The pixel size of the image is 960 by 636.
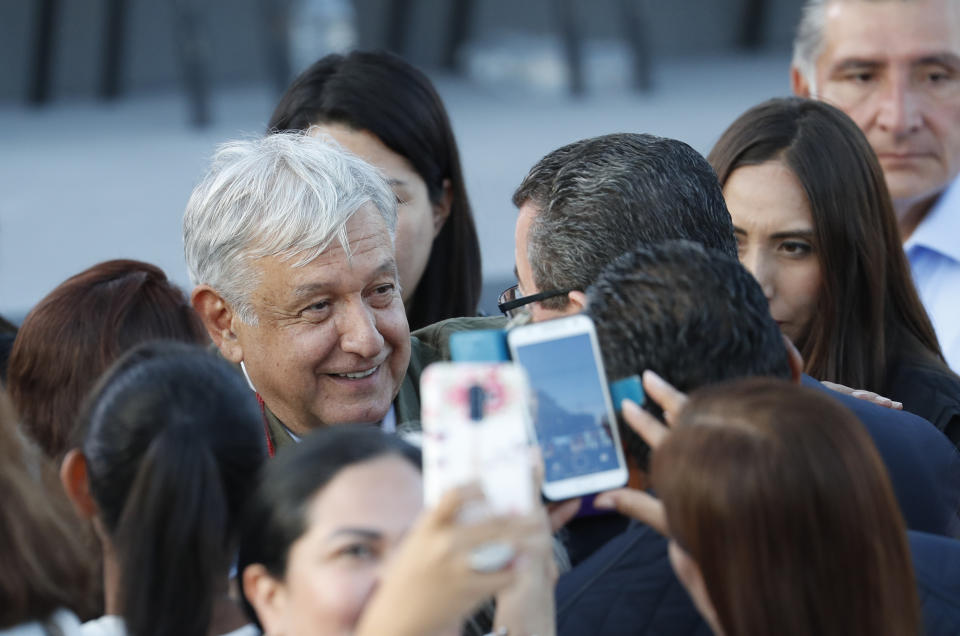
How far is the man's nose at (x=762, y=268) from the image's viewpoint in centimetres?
326

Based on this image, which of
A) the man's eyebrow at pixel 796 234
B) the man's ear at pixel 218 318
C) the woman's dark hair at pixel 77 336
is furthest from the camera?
the man's eyebrow at pixel 796 234

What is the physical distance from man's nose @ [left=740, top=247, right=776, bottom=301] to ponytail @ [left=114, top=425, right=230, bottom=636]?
6.15 feet

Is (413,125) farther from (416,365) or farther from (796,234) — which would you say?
(796,234)

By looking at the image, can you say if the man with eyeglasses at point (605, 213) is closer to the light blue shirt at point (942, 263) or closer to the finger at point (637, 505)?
the finger at point (637, 505)

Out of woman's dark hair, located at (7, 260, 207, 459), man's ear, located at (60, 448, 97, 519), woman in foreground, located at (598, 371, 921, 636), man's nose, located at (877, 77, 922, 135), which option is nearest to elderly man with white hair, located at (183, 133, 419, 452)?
woman's dark hair, located at (7, 260, 207, 459)

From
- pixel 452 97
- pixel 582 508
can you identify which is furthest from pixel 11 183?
pixel 582 508

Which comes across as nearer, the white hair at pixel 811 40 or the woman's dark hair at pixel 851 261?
the woman's dark hair at pixel 851 261

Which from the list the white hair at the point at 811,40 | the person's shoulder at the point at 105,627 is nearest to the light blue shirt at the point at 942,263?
the white hair at the point at 811,40

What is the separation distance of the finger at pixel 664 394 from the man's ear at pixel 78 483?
2.98 ft

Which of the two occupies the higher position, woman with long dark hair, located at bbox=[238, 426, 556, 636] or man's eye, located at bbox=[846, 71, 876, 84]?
man's eye, located at bbox=[846, 71, 876, 84]

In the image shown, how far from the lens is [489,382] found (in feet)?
4.68

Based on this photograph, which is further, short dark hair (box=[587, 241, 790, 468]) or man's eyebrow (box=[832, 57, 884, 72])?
man's eyebrow (box=[832, 57, 884, 72])

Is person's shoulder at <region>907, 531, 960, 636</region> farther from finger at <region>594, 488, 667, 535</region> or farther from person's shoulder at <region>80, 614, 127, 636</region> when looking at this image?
person's shoulder at <region>80, 614, 127, 636</region>

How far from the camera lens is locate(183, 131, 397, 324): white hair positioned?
2805 millimetres
